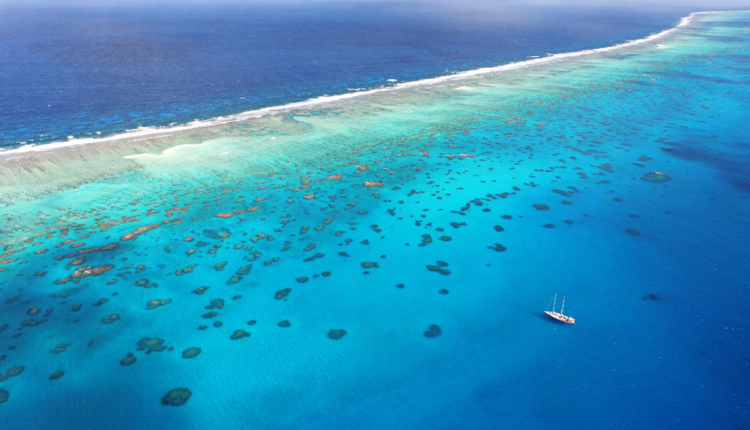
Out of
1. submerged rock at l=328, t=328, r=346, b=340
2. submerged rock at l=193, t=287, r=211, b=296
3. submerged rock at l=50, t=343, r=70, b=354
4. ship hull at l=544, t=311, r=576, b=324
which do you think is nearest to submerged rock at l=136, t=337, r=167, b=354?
submerged rock at l=50, t=343, r=70, b=354

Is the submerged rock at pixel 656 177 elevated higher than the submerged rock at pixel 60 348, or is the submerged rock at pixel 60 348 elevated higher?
the submerged rock at pixel 656 177

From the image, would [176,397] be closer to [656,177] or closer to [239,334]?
[239,334]

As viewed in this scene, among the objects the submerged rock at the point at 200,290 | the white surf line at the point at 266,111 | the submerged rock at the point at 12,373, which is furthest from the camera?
the white surf line at the point at 266,111

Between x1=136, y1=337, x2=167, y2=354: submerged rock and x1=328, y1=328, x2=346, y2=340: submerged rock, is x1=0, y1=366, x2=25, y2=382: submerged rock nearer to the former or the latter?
x1=136, y1=337, x2=167, y2=354: submerged rock

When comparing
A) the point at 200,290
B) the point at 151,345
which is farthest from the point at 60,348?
the point at 200,290

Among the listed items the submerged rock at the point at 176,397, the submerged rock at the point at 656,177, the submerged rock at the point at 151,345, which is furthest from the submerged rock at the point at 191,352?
the submerged rock at the point at 656,177

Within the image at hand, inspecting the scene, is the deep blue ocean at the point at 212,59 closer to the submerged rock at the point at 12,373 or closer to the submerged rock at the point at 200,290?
the submerged rock at the point at 200,290
